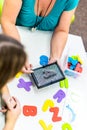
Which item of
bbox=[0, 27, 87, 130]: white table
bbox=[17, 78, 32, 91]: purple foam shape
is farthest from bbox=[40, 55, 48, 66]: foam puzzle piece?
Answer: bbox=[17, 78, 32, 91]: purple foam shape

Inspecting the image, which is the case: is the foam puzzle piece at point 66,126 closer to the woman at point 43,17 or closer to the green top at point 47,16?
the woman at point 43,17

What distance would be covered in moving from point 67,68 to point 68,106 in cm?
17

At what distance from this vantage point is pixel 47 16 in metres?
1.39

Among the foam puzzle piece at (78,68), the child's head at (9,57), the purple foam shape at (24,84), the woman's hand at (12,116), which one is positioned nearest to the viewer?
the child's head at (9,57)

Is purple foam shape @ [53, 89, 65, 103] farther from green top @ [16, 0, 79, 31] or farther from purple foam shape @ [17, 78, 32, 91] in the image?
green top @ [16, 0, 79, 31]

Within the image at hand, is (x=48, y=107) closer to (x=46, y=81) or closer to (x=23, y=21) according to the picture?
(x=46, y=81)

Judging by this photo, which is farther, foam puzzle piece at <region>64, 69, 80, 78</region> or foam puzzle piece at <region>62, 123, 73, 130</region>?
foam puzzle piece at <region>64, 69, 80, 78</region>

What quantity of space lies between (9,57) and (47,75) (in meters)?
0.52

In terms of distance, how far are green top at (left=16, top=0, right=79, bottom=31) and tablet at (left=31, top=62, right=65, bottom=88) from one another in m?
0.27

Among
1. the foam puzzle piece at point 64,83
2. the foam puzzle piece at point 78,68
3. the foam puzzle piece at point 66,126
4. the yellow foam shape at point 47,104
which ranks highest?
the foam puzzle piece at point 78,68

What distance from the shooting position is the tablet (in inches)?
45.7

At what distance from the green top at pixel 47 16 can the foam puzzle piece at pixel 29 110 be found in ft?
1.47

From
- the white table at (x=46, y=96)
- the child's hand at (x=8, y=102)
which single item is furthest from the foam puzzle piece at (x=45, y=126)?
the child's hand at (x=8, y=102)

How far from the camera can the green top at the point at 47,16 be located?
134 cm
